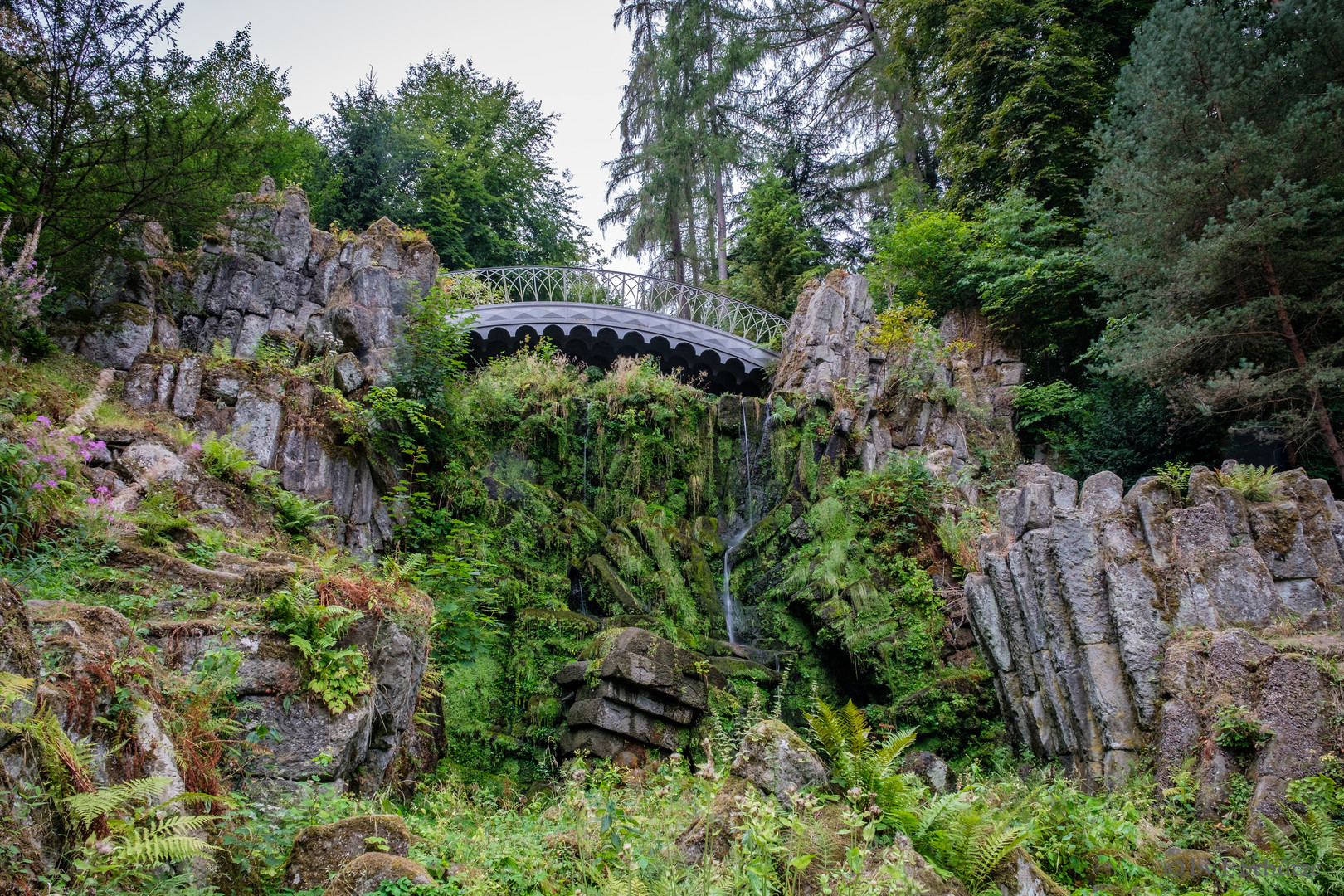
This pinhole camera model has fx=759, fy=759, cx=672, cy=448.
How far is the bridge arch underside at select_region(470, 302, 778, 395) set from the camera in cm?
1808

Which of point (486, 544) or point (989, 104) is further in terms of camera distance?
point (989, 104)

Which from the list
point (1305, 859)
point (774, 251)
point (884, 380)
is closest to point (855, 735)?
point (1305, 859)

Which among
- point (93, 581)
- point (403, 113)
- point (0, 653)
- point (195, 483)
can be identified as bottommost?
point (0, 653)

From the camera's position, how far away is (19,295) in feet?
27.5

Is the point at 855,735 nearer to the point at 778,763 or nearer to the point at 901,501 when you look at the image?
the point at 778,763

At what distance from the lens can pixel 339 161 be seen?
2130 cm

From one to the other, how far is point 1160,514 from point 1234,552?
70cm

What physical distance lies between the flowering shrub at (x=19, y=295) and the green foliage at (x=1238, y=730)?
12.1m

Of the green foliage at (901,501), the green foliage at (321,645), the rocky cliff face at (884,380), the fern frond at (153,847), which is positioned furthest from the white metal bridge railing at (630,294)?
the fern frond at (153,847)

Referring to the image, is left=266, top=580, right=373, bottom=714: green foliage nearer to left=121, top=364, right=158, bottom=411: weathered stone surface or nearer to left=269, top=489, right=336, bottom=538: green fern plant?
left=269, top=489, right=336, bottom=538: green fern plant

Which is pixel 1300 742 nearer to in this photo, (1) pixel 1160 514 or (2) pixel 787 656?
(1) pixel 1160 514

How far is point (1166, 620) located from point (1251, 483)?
6.17ft

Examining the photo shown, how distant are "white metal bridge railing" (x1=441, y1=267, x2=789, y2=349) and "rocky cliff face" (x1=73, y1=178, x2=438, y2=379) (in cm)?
505

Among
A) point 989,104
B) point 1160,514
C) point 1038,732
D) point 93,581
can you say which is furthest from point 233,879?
point 989,104
